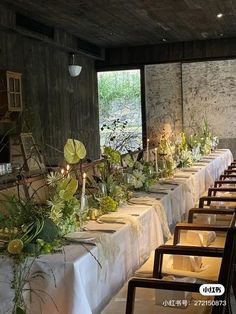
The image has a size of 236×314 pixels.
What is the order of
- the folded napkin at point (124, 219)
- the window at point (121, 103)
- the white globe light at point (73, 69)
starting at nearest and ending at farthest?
the folded napkin at point (124, 219), the white globe light at point (73, 69), the window at point (121, 103)

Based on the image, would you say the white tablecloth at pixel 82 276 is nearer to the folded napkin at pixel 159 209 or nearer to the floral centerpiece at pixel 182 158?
the folded napkin at pixel 159 209

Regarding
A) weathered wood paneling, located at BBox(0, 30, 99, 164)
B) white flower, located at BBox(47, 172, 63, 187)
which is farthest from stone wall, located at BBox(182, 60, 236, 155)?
white flower, located at BBox(47, 172, 63, 187)

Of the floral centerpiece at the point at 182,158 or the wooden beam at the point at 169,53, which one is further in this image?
the wooden beam at the point at 169,53

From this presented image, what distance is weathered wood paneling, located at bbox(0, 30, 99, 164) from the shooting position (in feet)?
24.9

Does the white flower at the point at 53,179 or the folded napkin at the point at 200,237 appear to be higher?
the white flower at the point at 53,179

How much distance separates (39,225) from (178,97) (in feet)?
29.1

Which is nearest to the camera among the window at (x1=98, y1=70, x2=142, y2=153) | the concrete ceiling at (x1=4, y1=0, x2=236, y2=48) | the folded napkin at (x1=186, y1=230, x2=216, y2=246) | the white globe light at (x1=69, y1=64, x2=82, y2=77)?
the folded napkin at (x1=186, y1=230, x2=216, y2=246)

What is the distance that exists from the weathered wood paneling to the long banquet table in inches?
144

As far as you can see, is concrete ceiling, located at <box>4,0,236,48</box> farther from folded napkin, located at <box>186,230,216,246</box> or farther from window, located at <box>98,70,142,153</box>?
folded napkin, located at <box>186,230,216,246</box>

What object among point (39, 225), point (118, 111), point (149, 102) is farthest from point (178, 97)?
point (39, 225)

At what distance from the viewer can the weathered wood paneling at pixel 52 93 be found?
7.60 metres

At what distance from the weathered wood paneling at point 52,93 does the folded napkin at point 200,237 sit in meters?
3.95

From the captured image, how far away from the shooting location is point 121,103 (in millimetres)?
11055

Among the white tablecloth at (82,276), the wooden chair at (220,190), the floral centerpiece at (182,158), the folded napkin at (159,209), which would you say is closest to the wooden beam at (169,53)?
the floral centerpiece at (182,158)
